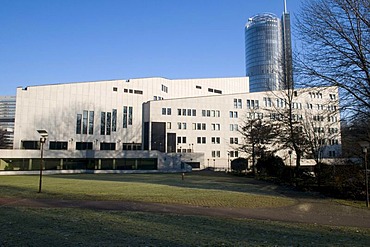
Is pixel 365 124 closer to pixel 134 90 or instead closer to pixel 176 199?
pixel 176 199

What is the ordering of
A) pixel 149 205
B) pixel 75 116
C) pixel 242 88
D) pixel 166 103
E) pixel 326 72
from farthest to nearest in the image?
pixel 242 88 → pixel 166 103 → pixel 75 116 → pixel 326 72 → pixel 149 205

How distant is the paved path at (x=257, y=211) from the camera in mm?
12918

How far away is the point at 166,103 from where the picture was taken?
69375 millimetres

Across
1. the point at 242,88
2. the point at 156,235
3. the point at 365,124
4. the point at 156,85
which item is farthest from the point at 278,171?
the point at 242,88

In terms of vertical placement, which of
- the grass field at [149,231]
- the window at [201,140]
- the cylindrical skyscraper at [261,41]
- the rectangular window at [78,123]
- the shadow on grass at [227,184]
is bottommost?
the shadow on grass at [227,184]

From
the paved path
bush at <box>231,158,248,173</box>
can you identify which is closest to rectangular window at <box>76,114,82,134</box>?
bush at <box>231,158,248,173</box>

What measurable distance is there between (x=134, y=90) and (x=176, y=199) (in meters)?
54.3

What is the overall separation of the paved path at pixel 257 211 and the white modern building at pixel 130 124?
123 feet

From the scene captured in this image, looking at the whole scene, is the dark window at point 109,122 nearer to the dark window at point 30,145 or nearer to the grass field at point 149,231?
the dark window at point 30,145

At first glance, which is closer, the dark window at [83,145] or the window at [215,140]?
the dark window at [83,145]

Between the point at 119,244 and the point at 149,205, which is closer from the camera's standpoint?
the point at 119,244

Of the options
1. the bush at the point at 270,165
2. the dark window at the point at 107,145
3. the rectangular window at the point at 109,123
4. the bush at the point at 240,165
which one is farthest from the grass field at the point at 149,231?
the rectangular window at the point at 109,123

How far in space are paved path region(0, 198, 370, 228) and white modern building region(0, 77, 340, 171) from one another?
37479 mm

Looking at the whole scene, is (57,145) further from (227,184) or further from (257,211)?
(257,211)
